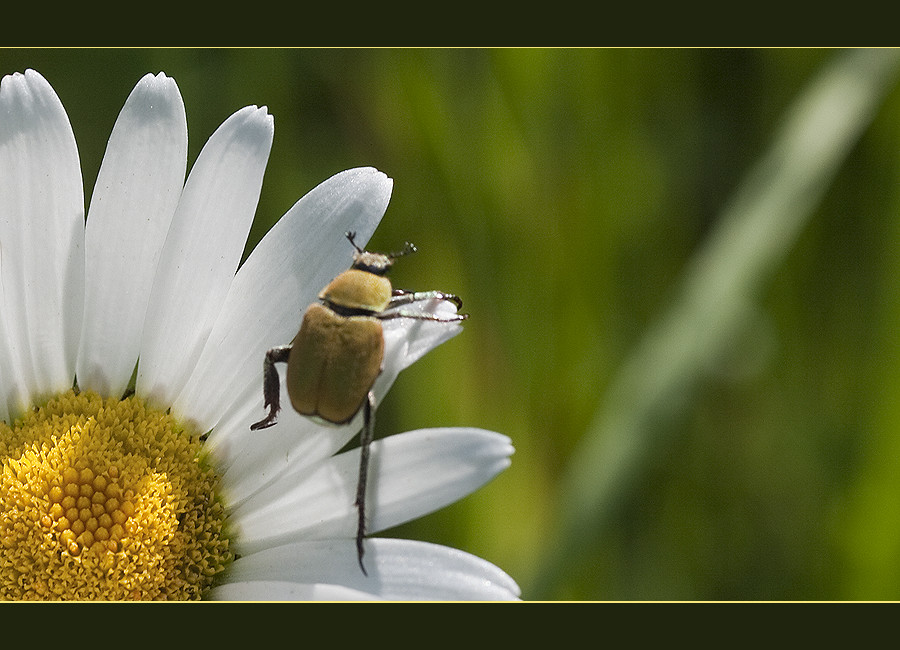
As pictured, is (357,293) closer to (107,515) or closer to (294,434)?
(294,434)

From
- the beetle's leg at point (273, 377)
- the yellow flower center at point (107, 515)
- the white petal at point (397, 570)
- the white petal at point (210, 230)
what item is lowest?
the yellow flower center at point (107, 515)

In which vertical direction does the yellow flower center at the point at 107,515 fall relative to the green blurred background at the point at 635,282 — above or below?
below

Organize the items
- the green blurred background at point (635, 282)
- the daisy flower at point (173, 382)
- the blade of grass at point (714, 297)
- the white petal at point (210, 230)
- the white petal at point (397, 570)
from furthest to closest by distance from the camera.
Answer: the green blurred background at point (635, 282) < the blade of grass at point (714, 297) < the white petal at point (210, 230) < the daisy flower at point (173, 382) < the white petal at point (397, 570)

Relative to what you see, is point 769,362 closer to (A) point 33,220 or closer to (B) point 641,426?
(B) point 641,426

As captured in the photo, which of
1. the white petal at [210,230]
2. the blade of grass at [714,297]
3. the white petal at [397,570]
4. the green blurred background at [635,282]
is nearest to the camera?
the white petal at [397,570]

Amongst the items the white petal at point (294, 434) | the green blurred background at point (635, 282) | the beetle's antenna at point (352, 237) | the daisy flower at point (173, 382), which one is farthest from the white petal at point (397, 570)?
the green blurred background at point (635, 282)

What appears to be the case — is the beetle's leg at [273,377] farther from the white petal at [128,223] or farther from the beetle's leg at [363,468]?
the white petal at [128,223]

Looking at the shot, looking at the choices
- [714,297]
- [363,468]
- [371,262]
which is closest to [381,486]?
[363,468]
